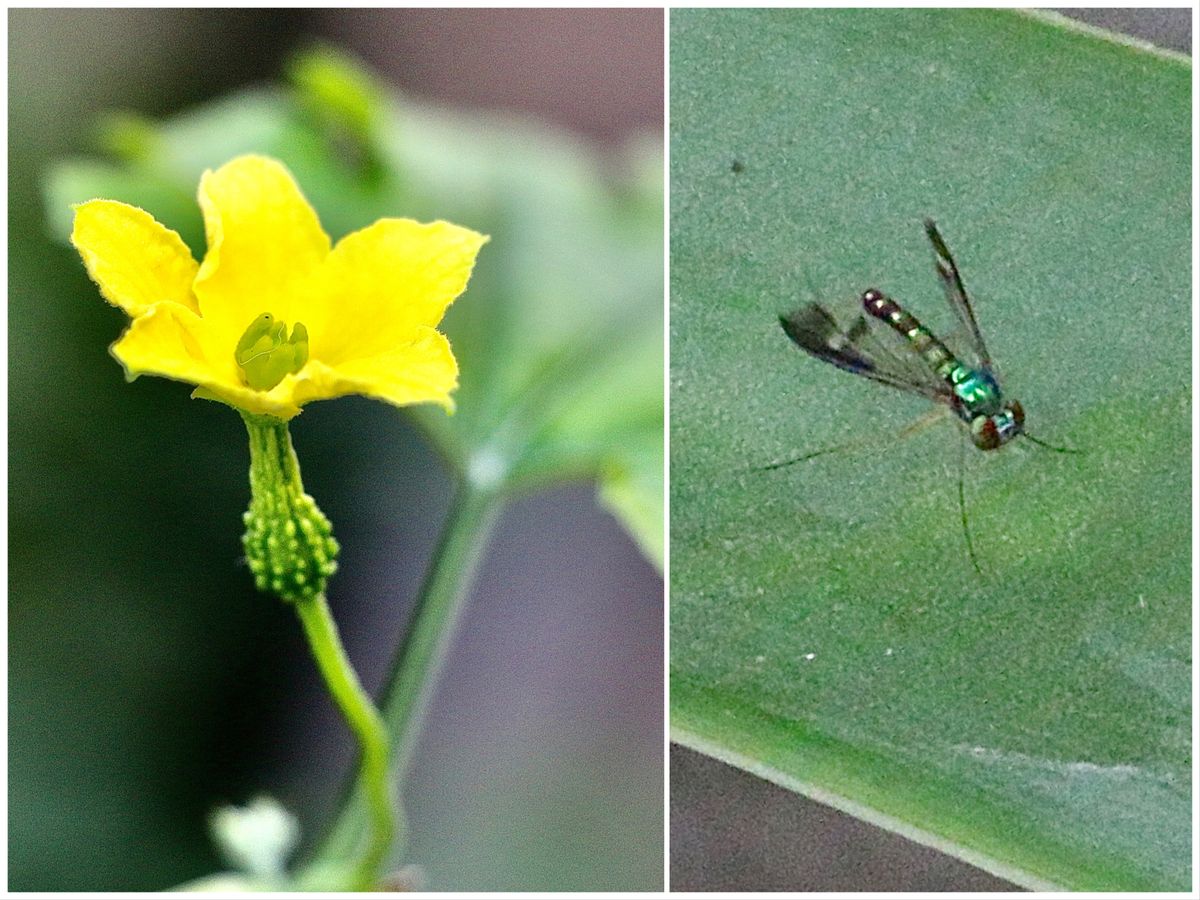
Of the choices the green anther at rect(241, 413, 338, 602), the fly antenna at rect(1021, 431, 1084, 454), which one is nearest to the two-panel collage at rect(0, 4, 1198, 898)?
the fly antenna at rect(1021, 431, 1084, 454)

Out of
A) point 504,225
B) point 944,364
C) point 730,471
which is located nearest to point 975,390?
point 944,364

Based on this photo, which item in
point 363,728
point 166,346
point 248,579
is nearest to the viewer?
point 166,346

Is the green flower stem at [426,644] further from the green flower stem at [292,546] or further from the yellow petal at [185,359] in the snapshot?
the yellow petal at [185,359]

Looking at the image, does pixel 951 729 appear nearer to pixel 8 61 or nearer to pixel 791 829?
pixel 791 829

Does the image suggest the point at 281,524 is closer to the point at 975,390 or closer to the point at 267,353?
the point at 267,353

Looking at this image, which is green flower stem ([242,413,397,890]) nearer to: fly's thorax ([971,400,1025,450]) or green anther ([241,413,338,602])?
green anther ([241,413,338,602])
